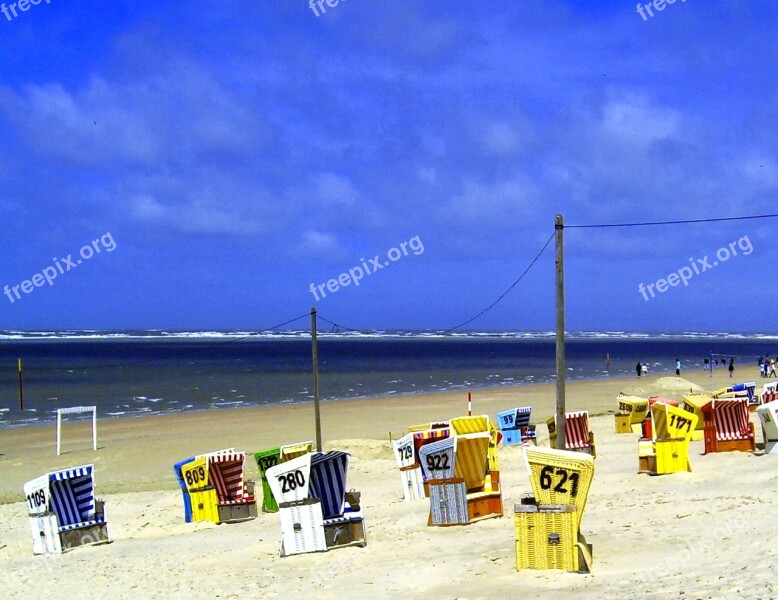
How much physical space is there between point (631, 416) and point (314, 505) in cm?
1503

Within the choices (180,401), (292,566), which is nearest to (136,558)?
(292,566)

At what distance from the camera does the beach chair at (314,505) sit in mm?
11031

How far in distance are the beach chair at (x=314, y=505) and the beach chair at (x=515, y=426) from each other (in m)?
11.3

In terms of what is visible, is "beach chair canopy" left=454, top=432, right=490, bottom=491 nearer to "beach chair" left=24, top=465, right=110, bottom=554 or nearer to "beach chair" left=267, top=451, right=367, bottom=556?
"beach chair" left=267, top=451, right=367, bottom=556

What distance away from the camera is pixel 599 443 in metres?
21.3

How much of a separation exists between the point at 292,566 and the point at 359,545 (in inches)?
43.1

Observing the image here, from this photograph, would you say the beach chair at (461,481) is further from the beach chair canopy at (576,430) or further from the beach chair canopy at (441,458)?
the beach chair canopy at (576,430)

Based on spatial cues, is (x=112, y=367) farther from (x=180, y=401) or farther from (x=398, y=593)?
(x=398, y=593)

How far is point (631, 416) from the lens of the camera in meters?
23.8

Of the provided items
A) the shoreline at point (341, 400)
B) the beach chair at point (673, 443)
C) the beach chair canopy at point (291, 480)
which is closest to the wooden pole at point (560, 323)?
the beach chair at point (673, 443)

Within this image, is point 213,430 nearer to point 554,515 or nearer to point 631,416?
point 631,416

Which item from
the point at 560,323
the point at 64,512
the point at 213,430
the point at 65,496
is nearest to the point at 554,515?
the point at 560,323

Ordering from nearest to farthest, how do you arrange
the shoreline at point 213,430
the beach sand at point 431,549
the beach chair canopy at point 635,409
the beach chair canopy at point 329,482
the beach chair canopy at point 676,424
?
1. the beach sand at point 431,549
2. the beach chair canopy at point 329,482
3. the beach chair canopy at point 676,424
4. the shoreline at point 213,430
5. the beach chair canopy at point 635,409

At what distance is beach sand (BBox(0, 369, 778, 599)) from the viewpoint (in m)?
8.56
